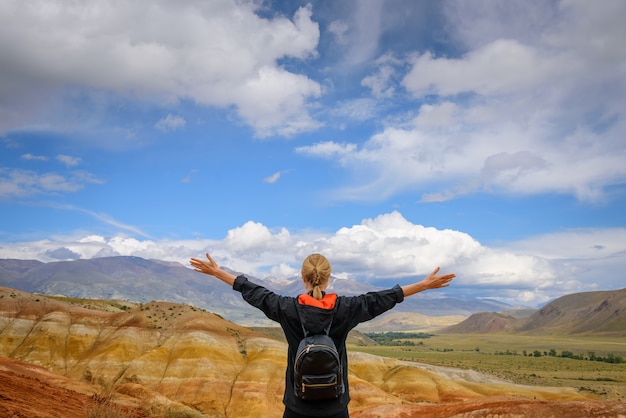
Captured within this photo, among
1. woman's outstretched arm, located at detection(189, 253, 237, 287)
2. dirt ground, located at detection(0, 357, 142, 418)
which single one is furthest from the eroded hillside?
woman's outstretched arm, located at detection(189, 253, 237, 287)

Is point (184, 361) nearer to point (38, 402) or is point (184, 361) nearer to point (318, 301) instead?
point (38, 402)

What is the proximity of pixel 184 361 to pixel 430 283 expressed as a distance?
56.5 metres

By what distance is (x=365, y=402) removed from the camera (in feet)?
172

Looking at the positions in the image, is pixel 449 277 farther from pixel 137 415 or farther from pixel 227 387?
pixel 227 387

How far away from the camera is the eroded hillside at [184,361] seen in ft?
172

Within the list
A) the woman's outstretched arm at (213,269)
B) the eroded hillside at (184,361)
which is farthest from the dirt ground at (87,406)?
the eroded hillside at (184,361)

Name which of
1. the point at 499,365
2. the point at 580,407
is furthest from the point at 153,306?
the point at 499,365

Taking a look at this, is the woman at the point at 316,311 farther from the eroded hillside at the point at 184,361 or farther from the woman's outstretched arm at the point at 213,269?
the eroded hillside at the point at 184,361

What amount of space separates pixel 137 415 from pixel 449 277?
25.1m

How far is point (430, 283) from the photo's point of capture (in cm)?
583

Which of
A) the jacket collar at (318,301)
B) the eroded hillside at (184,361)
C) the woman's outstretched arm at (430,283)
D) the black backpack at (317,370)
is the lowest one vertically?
the eroded hillside at (184,361)

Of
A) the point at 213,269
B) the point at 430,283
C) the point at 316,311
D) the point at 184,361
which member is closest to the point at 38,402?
the point at 213,269

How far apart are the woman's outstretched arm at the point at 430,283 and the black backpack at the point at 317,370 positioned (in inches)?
56.2

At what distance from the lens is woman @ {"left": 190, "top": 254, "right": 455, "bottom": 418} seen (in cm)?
504
